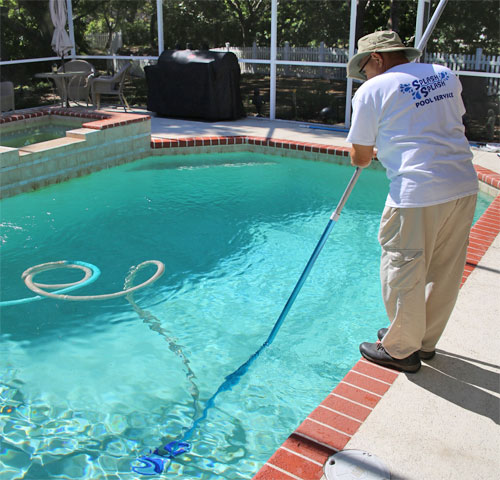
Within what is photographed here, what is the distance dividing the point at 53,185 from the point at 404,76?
17.0ft

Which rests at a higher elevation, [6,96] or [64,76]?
[64,76]

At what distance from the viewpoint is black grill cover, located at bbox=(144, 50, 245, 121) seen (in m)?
9.61

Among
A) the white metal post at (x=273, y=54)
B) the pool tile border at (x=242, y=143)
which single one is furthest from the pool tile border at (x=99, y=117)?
the white metal post at (x=273, y=54)

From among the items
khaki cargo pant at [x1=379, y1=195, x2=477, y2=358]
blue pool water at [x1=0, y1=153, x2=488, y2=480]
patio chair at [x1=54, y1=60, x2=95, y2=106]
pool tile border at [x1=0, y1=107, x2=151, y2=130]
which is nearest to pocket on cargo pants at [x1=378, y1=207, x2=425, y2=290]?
khaki cargo pant at [x1=379, y1=195, x2=477, y2=358]

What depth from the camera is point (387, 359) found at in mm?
2654

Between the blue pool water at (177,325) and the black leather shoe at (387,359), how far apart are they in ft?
1.14

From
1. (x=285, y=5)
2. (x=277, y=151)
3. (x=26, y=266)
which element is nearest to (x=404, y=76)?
(x=26, y=266)

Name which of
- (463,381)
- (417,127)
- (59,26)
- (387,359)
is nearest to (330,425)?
(387,359)

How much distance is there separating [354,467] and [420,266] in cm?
87

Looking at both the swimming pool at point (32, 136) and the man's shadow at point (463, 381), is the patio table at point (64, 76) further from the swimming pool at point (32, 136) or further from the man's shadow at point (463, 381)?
the man's shadow at point (463, 381)

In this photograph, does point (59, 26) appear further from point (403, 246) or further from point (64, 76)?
point (403, 246)

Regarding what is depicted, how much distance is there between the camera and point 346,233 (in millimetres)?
5168

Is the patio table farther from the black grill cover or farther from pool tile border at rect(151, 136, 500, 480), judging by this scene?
pool tile border at rect(151, 136, 500, 480)

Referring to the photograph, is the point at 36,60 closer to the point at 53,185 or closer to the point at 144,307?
the point at 53,185
